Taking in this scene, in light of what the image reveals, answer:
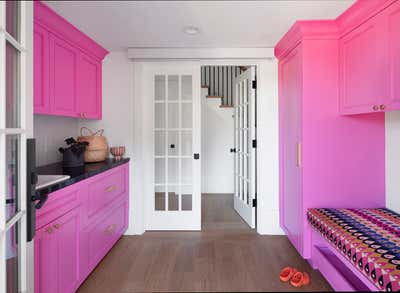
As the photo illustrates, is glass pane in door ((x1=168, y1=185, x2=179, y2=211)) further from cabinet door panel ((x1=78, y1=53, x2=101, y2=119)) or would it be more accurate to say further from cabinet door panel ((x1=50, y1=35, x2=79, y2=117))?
cabinet door panel ((x1=50, y1=35, x2=79, y2=117))

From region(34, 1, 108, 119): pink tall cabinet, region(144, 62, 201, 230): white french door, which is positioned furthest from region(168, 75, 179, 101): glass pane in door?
region(34, 1, 108, 119): pink tall cabinet

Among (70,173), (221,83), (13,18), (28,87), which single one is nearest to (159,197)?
(70,173)

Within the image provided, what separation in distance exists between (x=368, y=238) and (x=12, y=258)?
5.30 feet

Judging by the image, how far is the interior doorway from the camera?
2.56 metres

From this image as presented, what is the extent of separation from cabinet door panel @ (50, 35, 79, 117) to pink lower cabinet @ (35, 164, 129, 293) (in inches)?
21.2

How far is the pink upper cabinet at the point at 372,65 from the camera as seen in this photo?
133 centimetres

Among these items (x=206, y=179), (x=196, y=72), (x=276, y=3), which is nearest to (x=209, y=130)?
(x=206, y=179)

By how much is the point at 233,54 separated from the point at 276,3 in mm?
819

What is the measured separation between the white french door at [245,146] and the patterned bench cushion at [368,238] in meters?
0.84

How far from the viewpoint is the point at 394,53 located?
1321mm

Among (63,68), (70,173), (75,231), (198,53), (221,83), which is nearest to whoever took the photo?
(75,231)

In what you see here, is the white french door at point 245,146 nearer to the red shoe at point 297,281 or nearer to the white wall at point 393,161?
the white wall at point 393,161

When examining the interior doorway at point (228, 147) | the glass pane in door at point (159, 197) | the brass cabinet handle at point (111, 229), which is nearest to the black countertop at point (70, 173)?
the brass cabinet handle at point (111, 229)

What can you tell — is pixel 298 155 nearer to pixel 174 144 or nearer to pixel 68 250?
pixel 174 144
